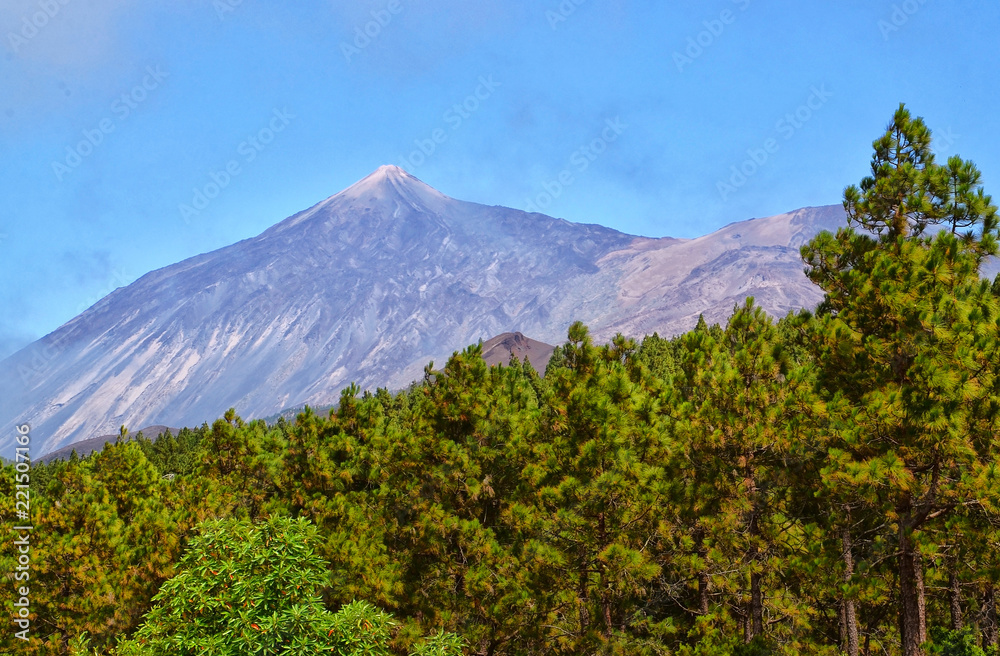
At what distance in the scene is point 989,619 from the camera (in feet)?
56.3

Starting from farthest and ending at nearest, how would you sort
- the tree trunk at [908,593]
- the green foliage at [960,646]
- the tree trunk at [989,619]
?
the tree trunk at [989,619]
the green foliage at [960,646]
the tree trunk at [908,593]

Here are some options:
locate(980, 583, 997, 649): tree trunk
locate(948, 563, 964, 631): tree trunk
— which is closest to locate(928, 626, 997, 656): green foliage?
locate(948, 563, 964, 631): tree trunk

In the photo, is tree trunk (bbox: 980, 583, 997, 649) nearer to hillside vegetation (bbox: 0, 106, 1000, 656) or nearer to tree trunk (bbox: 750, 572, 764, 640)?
hillside vegetation (bbox: 0, 106, 1000, 656)

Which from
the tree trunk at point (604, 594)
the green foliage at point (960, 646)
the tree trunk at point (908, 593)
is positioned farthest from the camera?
the tree trunk at point (604, 594)

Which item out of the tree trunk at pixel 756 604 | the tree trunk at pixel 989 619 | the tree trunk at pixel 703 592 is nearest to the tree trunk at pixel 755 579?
the tree trunk at pixel 756 604

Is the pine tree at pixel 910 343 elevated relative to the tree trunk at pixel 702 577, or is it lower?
elevated

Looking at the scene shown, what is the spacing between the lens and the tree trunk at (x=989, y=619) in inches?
641

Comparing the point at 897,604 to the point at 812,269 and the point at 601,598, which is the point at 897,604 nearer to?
the point at 601,598

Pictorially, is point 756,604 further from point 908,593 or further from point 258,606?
point 258,606

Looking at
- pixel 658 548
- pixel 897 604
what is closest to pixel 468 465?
pixel 658 548

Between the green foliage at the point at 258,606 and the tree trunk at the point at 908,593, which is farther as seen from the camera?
the tree trunk at the point at 908,593

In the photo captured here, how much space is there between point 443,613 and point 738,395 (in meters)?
8.99
